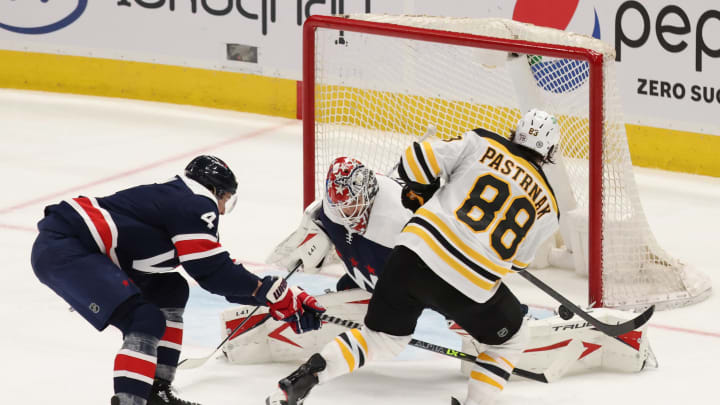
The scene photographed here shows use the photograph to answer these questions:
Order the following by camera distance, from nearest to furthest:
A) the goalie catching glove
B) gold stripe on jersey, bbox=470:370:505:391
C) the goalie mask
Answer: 1. the goalie catching glove
2. gold stripe on jersey, bbox=470:370:505:391
3. the goalie mask

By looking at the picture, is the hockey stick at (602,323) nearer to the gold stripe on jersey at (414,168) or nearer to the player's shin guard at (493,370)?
the player's shin guard at (493,370)

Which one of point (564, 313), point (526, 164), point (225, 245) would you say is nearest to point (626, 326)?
point (564, 313)

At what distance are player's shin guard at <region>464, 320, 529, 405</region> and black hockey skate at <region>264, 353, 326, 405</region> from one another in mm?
480

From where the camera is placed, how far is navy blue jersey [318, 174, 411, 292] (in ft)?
14.2

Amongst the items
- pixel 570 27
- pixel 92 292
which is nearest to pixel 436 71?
pixel 570 27

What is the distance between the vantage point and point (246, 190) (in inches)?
261

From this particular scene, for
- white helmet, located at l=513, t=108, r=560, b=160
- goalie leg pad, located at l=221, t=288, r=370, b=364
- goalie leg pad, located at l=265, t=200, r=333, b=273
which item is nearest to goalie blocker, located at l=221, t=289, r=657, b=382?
goalie leg pad, located at l=221, t=288, r=370, b=364

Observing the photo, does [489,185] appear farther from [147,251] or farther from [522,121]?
[147,251]

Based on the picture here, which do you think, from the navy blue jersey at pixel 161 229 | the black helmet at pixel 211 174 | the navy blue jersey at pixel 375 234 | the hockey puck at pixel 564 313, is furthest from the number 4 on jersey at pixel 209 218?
the hockey puck at pixel 564 313

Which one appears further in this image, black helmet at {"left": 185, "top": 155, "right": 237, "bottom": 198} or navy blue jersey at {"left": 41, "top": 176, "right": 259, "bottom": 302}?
black helmet at {"left": 185, "top": 155, "right": 237, "bottom": 198}

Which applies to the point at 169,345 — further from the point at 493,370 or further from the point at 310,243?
the point at 493,370

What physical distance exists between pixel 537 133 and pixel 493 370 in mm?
693

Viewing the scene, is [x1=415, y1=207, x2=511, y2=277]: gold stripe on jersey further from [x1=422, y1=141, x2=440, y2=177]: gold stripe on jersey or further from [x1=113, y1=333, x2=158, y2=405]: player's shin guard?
[x1=113, y1=333, x2=158, y2=405]: player's shin guard

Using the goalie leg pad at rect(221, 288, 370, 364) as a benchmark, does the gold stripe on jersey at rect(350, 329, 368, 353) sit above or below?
above
